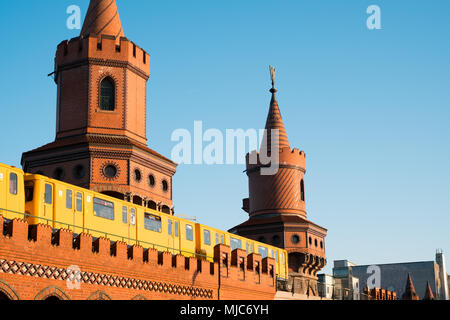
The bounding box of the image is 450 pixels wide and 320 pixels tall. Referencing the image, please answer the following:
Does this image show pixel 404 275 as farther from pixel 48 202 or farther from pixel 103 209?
pixel 48 202

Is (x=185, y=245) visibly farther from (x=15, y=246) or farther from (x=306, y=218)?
(x=306, y=218)

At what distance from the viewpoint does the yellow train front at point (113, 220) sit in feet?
90.1

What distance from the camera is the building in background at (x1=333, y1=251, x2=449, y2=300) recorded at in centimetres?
9981

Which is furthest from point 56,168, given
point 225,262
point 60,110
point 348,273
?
point 348,273

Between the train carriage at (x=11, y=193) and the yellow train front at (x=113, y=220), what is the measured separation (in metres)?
Result: 0.43

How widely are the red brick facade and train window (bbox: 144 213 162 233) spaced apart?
1604 mm

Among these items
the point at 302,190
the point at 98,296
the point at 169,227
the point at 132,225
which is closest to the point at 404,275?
the point at 302,190

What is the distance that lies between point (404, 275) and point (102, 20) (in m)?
71.1

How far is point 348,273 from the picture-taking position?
99562 millimetres

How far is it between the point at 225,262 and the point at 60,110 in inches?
525

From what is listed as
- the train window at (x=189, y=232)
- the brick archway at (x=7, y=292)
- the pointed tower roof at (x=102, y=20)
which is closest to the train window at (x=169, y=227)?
the train window at (x=189, y=232)

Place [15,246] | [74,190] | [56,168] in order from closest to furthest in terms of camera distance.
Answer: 1. [15,246]
2. [74,190]
3. [56,168]

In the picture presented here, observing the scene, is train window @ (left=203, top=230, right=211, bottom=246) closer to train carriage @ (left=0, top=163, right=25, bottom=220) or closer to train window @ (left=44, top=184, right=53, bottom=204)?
train window @ (left=44, top=184, right=53, bottom=204)

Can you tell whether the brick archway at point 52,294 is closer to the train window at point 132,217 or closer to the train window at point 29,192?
the train window at point 29,192
